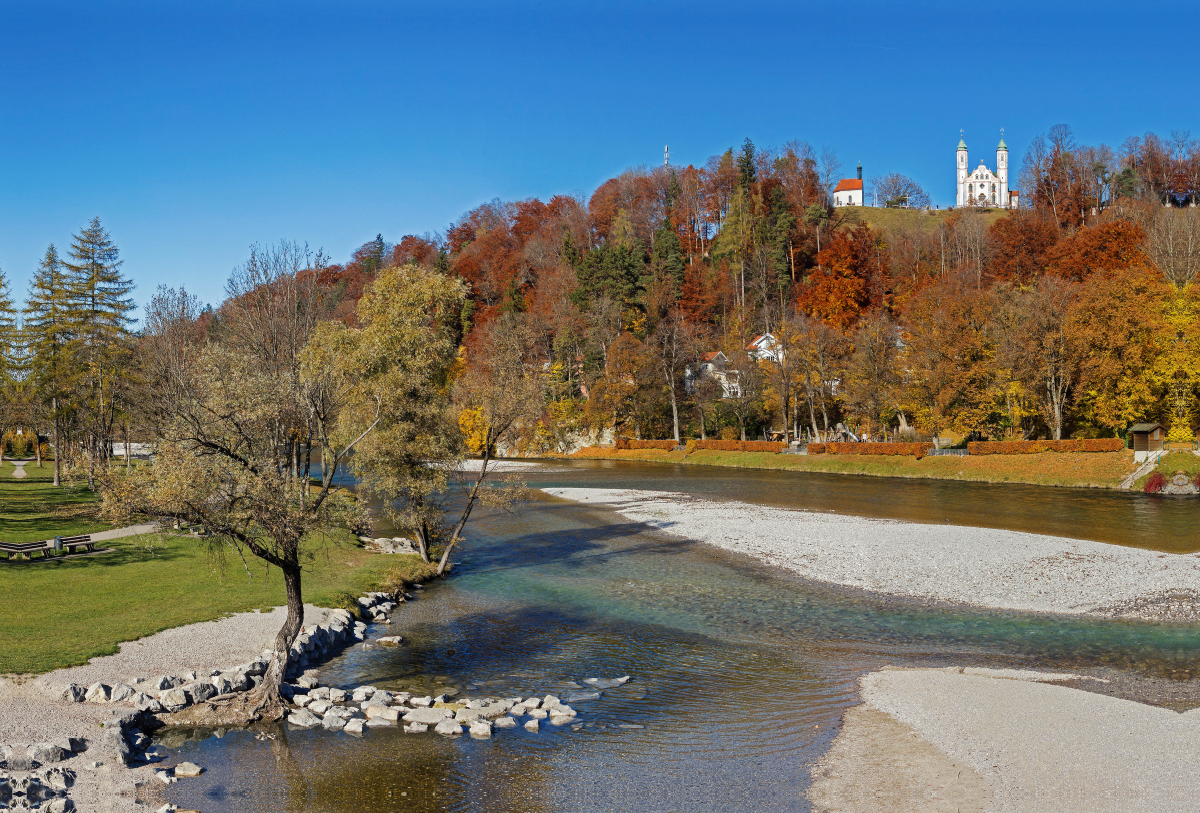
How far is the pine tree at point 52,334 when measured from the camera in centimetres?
4576

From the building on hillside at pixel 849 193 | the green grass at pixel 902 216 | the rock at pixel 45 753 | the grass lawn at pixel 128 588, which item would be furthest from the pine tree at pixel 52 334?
the building on hillside at pixel 849 193

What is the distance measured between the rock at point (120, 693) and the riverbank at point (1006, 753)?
13.1 m

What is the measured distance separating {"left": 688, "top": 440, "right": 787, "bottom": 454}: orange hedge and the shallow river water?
39.4 m

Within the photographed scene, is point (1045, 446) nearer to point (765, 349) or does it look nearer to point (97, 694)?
point (765, 349)

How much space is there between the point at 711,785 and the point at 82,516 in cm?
Result: 3325

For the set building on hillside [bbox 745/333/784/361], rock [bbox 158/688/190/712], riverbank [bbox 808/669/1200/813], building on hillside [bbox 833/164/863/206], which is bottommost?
riverbank [bbox 808/669/1200/813]

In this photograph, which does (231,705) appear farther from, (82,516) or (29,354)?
(29,354)

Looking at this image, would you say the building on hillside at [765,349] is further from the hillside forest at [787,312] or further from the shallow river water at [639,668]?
the shallow river water at [639,668]

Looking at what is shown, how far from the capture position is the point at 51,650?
1656 cm

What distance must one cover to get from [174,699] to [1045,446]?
60210 millimetres

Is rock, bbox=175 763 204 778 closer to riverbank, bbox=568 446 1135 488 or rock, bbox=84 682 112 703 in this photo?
rock, bbox=84 682 112 703

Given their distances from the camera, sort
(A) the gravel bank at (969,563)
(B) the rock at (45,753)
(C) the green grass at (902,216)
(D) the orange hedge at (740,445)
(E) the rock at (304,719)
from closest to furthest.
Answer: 1. (B) the rock at (45,753)
2. (E) the rock at (304,719)
3. (A) the gravel bank at (969,563)
4. (D) the orange hedge at (740,445)
5. (C) the green grass at (902,216)

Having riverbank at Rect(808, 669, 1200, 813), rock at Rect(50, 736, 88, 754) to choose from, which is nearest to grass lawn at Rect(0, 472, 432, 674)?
rock at Rect(50, 736, 88, 754)

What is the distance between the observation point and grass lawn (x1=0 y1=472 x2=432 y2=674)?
17453mm
